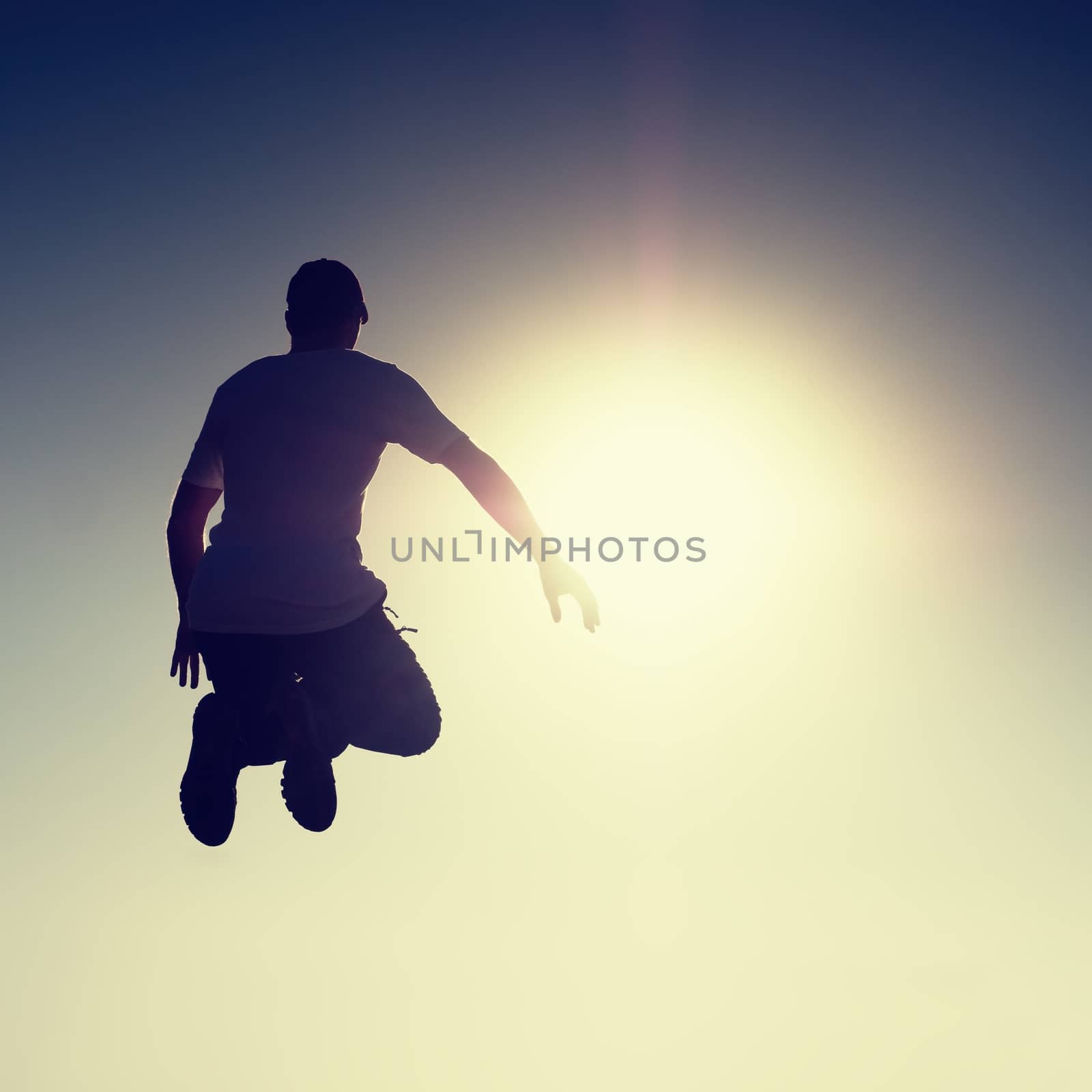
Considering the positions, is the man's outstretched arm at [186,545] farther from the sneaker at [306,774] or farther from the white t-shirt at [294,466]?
the sneaker at [306,774]

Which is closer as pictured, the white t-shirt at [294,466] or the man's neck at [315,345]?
the white t-shirt at [294,466]

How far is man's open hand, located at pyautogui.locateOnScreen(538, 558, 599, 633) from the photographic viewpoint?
15.4 feet

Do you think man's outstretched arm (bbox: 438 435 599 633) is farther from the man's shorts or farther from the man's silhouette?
the man's shorts

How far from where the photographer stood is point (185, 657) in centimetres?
515

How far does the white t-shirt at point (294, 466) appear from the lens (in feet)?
15.5

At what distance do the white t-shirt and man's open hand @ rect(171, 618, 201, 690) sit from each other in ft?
0.97

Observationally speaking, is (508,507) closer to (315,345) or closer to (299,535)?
(299,535)

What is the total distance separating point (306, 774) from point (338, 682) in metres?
0.46

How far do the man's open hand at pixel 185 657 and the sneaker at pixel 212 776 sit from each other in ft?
1.32

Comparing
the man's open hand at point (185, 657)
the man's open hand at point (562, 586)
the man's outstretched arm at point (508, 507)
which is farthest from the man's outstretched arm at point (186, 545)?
the man's open hand at point (562, 586)

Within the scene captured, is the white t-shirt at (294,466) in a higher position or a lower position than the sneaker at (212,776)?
higher

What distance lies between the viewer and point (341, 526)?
4.86m

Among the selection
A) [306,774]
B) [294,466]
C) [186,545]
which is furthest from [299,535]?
[306,774]

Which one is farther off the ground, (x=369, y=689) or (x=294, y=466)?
(x=294, y=466)
